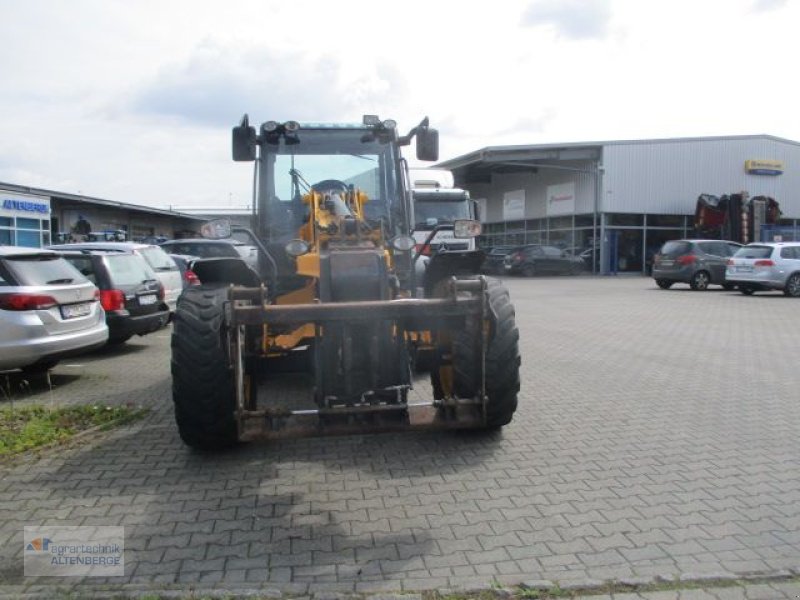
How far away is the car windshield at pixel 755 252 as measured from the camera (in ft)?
67.8

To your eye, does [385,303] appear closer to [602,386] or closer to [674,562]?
[674,562]

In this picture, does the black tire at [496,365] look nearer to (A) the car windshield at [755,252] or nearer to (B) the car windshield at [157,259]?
(B) the car windshield at [157,259]

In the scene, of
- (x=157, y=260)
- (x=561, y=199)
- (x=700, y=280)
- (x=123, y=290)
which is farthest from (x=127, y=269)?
(x=561, y=199)

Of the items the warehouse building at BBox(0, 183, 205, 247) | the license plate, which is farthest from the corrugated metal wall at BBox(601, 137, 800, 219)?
the license plate

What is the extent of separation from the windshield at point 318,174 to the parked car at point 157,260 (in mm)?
4708

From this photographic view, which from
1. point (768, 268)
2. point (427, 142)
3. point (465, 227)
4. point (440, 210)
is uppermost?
point (427, 142)

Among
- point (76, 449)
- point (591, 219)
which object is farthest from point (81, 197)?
point (76, 449)

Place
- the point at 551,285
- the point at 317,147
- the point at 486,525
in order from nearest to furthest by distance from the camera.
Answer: the point at 486,525 → the point at 317,147 → the point at 551,285

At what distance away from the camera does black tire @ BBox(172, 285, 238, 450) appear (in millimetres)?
5016

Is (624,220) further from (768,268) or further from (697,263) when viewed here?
(768,268)

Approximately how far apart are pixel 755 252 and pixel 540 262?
45.2ft

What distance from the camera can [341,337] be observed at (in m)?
4.98

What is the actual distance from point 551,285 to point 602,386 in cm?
2005

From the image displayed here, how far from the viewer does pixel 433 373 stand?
20.4 ft
